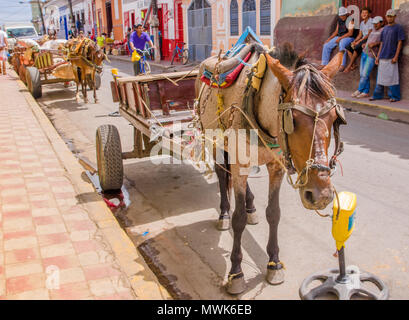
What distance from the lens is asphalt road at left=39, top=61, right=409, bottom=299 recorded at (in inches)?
145

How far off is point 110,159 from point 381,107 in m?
7.84

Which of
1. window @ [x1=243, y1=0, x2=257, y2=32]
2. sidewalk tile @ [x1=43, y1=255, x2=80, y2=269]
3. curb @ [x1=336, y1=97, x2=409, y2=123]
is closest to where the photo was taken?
sidewalk tile @ [x1=43, y1=255, x2=80, y2=269]

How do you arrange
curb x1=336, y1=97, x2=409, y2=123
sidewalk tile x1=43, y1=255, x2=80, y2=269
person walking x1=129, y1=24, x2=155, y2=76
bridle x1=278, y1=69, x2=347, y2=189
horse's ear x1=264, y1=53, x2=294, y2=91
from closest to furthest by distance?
bridle x1=278, y1=69, x2=347, y2=189 < horse's ear x1=264, y1=53, x2=294, y2=91 < sidewalk tile x1=43, y1=255, x2=80, y2=269 < curb x1=336, y1=97, x2=409, y2=123 < person walking x1=129, y1=24, x2=155, y2=76

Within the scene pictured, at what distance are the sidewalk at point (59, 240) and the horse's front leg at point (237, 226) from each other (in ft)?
1.89

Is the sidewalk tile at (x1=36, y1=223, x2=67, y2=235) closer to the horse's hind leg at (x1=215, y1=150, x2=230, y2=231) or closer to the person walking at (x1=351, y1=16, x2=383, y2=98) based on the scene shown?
the horse's hind leg at (x1=215, y1=150, x2=230, y2=231)

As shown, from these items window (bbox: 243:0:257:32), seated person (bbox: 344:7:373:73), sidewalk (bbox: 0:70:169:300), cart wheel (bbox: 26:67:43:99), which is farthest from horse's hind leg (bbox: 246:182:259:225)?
window (bbox: 243:0:257:32)

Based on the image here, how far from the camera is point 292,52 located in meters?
2.89

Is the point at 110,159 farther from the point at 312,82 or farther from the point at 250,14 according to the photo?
the point at 250,14

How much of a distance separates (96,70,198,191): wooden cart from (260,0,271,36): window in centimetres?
1235

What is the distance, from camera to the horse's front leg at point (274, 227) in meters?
3.58

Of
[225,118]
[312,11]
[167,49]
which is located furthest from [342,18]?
[167,49]

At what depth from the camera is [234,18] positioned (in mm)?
19391
